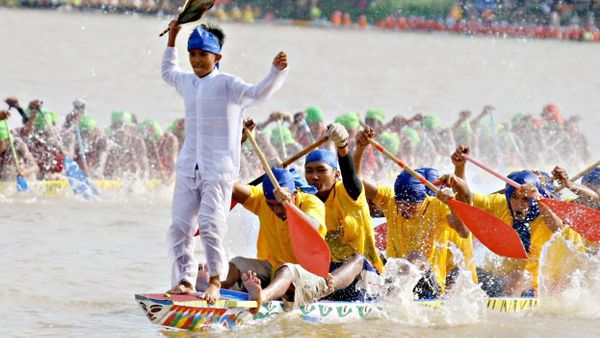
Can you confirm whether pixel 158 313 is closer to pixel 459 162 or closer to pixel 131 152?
pixel 459 162

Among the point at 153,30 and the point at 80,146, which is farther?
the point at 153,30

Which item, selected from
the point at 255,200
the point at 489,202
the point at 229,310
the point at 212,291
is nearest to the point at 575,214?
the point at 489,202

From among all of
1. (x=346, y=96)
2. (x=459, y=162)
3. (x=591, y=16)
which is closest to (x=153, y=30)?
(x=346, y=96)

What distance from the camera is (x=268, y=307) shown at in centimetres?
734

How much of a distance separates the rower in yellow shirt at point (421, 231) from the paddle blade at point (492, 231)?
0.10m

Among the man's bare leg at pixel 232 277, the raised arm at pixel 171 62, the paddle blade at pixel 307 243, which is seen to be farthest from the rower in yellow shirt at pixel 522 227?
the raised arm at pixel 171 62

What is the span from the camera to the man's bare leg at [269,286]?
7215 millimetres

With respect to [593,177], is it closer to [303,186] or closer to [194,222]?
[303,186]

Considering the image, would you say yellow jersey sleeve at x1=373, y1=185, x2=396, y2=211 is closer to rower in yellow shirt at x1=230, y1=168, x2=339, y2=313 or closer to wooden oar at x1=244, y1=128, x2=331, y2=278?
rower in yellow shirt at x1=230, y1=168, x2=339, y2=313

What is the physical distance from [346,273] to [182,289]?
42.9 inches

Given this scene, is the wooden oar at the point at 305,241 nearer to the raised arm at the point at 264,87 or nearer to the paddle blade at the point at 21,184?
the raised arm at the point at 264,87

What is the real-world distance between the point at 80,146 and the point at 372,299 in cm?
697

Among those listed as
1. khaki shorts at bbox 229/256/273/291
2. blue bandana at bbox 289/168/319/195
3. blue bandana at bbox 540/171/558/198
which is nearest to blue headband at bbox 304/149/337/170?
blue bandana at bbox 289/168/319/195

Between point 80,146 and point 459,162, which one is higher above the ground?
point 459,162
